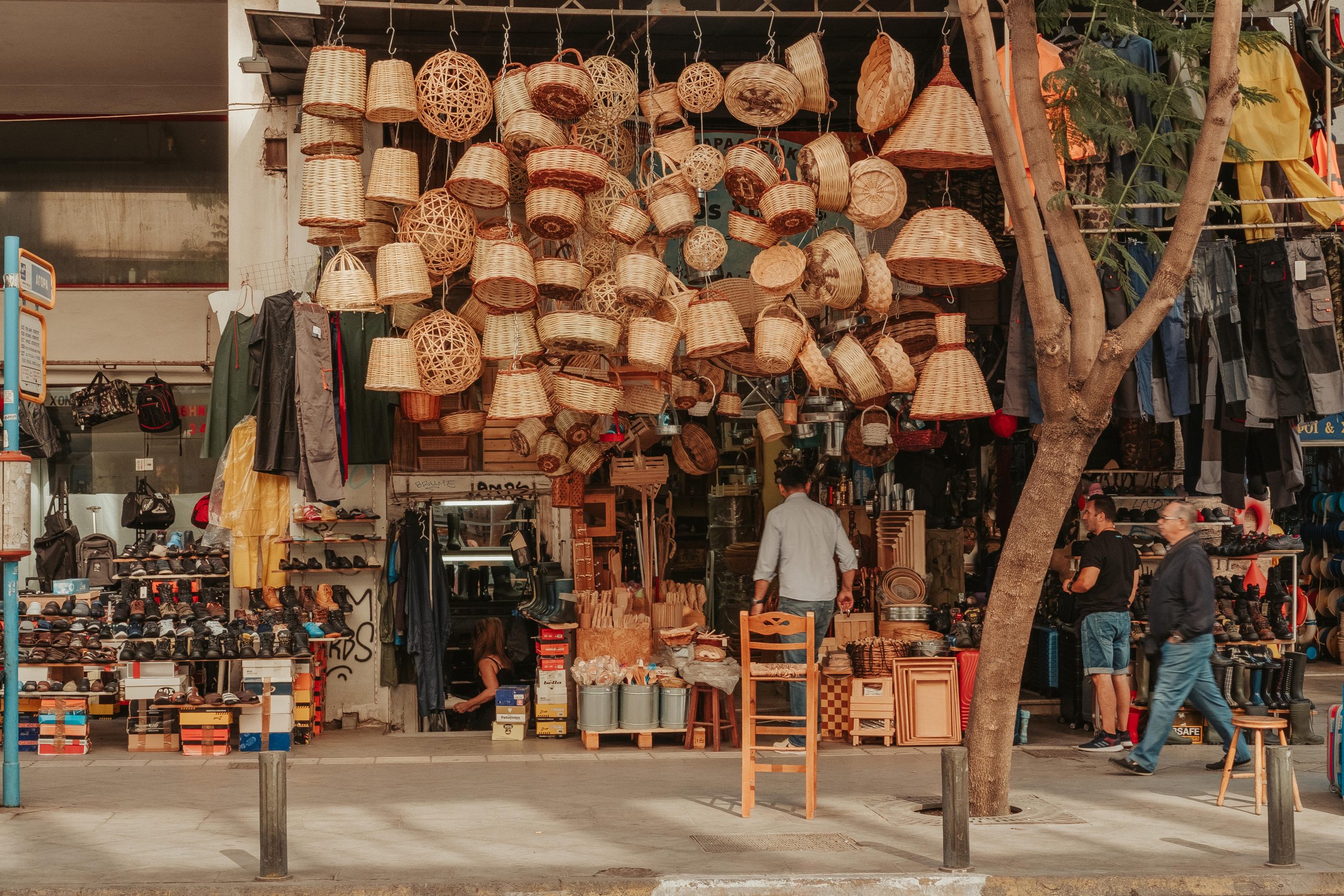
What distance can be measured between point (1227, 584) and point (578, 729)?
18.1 feet

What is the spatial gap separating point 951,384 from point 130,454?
30.8 ft

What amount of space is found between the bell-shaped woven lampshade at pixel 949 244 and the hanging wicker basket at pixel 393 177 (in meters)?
3.41

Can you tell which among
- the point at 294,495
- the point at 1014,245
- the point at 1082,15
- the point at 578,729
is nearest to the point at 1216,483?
the point at 1014,245

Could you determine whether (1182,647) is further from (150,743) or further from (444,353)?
(150,743)

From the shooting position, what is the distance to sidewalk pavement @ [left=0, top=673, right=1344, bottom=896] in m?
6.05

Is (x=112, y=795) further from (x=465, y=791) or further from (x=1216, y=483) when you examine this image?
(x=1216, y=483)

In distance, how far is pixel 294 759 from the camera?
9.58 m

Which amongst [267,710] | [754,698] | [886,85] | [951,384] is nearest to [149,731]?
[267,710]

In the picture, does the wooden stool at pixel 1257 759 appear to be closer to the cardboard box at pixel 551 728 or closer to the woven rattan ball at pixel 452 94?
the cardboard box at pixel 551 728

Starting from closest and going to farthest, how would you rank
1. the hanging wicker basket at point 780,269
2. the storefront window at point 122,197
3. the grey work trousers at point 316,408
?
the hanging wicker basket at point 780,269 < the grey work trousers at point 316,408 < the storefront window at point 122,197

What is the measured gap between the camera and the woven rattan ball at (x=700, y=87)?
9.47 meters

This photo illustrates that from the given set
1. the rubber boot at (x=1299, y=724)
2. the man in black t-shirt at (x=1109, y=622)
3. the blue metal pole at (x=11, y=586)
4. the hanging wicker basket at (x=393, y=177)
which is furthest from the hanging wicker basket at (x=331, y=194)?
the rubber boot at (x=1299, y=724)

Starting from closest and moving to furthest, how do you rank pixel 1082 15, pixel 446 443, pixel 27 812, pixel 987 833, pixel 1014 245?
1. pixel 987 833
2. pixel 27 812
3. pixel 1082 15
4. pixel 1014 245
5. pixel 446 443

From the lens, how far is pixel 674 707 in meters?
10.1
